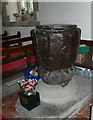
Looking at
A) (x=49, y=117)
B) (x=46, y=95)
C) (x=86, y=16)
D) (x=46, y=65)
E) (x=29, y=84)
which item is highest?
(x=86, y=16)

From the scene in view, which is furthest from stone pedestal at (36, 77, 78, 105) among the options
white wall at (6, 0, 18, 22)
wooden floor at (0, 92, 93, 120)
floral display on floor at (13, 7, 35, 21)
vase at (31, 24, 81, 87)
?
white wall at (6, 0, 18, 22)

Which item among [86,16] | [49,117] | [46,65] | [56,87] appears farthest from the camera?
[86,16]

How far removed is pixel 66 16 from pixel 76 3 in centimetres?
41

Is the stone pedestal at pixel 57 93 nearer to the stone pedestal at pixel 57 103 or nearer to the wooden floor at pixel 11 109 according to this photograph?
the stone pedestal at pixel 57 103

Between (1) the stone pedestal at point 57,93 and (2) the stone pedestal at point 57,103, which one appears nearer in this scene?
(2) the stone pedestal at point 57,103

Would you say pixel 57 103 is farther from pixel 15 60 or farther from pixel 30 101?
pixel 15 60

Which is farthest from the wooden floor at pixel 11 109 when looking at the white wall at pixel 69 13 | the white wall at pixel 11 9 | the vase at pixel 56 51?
the white wall at pixel 11 9

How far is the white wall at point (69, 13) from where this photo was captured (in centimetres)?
330

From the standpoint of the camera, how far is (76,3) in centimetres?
338

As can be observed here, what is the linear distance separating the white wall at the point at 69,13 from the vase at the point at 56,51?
61.3 inches

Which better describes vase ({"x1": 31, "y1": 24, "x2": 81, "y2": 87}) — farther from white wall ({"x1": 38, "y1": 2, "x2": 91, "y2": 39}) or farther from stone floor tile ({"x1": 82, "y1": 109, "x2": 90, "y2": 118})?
white wall ({"x1": 38, "y1": 2, "x2": 91, "y2": 39})

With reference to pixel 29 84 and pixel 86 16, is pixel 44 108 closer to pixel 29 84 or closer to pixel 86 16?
pixel 29 84

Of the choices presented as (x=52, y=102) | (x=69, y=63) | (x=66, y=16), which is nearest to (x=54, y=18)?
(x=66, y=16)

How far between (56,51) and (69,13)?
2.09 metres
